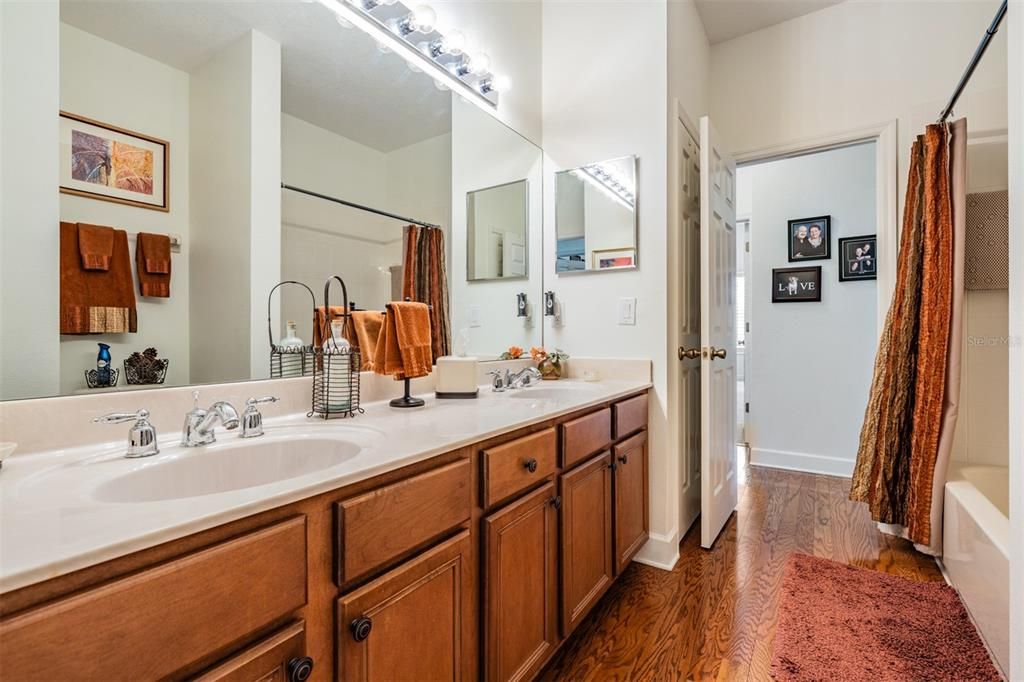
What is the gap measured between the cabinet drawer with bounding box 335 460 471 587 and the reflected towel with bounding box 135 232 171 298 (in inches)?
27.6

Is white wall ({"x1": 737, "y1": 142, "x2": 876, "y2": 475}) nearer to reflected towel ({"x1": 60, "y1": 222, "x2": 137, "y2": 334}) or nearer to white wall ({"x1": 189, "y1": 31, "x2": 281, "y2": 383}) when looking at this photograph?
white wall ({"x1": 189, "y1": 31, "x2": 281, "y2": 383})

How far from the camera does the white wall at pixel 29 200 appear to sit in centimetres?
86

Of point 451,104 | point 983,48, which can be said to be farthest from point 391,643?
point 983,48

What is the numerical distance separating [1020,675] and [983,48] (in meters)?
2.00

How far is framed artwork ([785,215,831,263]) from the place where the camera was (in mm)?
3375

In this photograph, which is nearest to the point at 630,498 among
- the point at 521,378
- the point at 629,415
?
the point at 629,415

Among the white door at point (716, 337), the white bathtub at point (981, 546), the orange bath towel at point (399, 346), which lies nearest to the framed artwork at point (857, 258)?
the white door at point (716, 337)

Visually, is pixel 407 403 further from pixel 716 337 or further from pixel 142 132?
pixel 716 337

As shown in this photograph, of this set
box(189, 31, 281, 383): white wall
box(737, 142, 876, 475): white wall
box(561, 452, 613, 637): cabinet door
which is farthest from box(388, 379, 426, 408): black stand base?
box(737, 142, 876, 475): white wall

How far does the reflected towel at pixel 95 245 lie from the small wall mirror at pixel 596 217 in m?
1.77

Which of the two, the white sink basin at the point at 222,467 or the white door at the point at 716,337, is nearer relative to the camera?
the white sink basin at the point at 222,467

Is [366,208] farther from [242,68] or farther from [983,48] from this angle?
[983,48]

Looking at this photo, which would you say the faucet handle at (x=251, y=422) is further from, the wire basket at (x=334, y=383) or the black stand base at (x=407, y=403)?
the black stand base at (x=407, y=403)

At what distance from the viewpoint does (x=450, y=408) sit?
1447 mm
